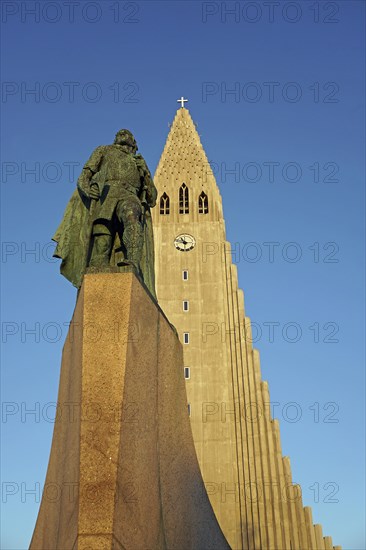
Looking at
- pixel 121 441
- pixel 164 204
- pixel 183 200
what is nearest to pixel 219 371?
pixel 164 204

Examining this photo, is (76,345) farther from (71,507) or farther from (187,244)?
(187,244)

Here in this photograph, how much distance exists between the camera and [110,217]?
9742 millimetres

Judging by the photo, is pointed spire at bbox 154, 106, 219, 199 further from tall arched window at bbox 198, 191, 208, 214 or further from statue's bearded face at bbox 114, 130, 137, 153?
statue's bearded face at bbox 114, 130, 137, 153

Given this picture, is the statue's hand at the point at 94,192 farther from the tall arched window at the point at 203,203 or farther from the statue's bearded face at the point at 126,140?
the tall arched window at the point at 203,203

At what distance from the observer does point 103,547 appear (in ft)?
23.6

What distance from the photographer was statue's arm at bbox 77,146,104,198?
10.0 meters

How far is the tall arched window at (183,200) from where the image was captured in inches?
2088

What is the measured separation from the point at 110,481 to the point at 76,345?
1.90 m

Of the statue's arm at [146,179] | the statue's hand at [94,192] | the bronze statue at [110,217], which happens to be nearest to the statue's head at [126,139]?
the bronze statue at [110,217]

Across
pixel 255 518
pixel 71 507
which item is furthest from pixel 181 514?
pixel 255 518

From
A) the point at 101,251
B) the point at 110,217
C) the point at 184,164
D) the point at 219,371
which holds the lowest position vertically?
the point at 101,251

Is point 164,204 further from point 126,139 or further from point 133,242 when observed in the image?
point 133,242

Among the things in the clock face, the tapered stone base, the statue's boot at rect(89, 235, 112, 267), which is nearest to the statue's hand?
the statue's boot at rect(89, 235, 112, 267)

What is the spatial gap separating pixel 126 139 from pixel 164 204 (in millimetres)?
42805
